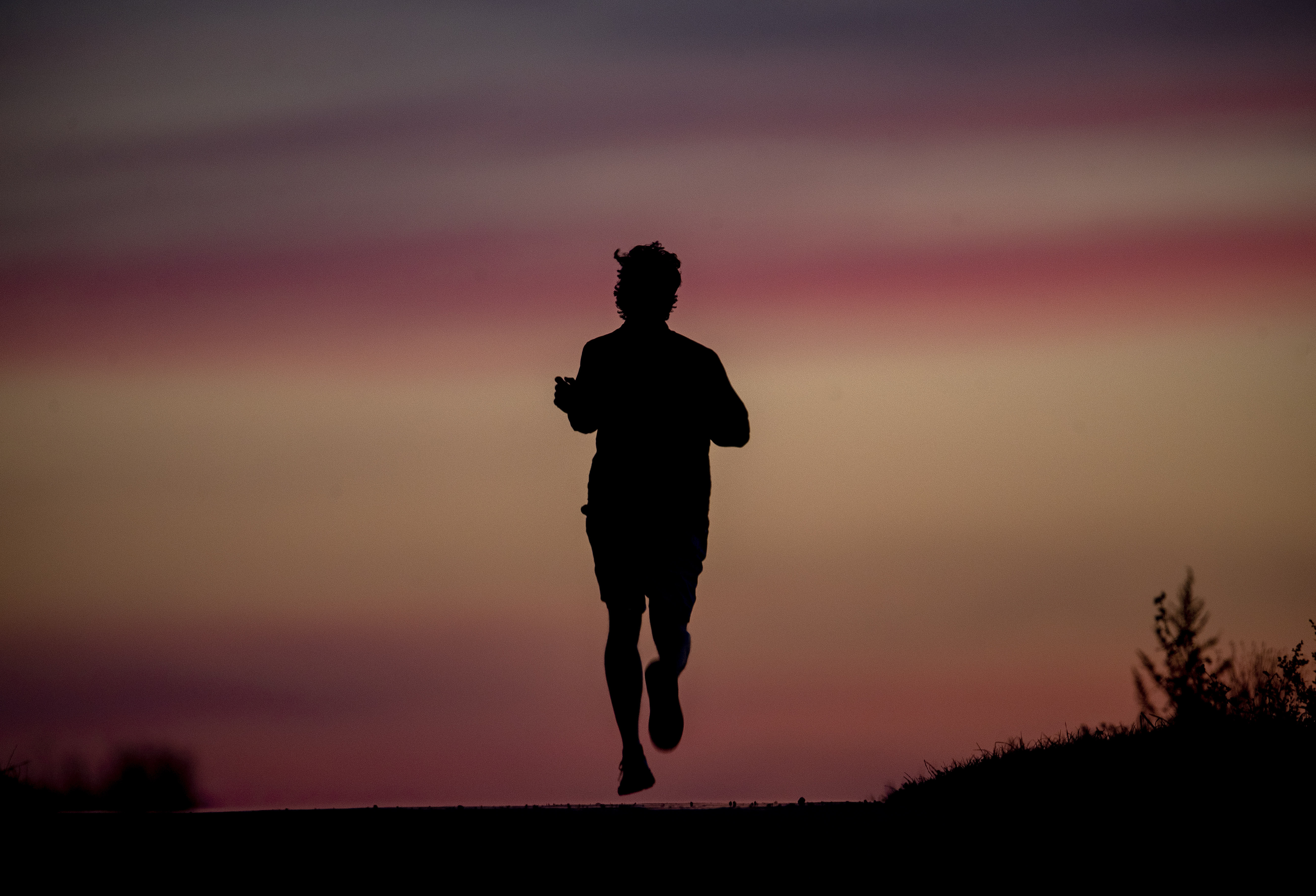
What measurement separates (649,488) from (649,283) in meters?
1.08

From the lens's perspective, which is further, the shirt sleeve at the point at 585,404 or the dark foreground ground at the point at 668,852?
the shirt sleeve at the point at 585,404

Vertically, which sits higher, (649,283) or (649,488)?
(649,283)

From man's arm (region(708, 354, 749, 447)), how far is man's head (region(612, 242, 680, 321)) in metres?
Answer: 0.40

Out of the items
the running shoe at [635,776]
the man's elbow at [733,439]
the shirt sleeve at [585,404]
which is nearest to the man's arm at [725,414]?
the man's elbow at [733,439]

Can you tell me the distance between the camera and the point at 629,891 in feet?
17.1

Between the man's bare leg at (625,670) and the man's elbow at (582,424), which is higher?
the man's elbow at (582,424)

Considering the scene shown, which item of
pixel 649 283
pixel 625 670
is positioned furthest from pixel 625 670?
pixel 649 283

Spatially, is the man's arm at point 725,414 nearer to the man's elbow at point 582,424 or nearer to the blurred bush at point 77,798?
the man's elbow at point 582,424

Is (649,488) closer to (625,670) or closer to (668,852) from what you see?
(625,670)

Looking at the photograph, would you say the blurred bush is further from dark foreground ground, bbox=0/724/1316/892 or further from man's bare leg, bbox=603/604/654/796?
man's bare leg, bbox=603/604/654/796

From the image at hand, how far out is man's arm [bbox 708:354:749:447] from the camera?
320 inches

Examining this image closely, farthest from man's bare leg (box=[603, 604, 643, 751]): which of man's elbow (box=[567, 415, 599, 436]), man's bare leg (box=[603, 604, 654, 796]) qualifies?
man's elbow (box=[567, 415, 599, 436])

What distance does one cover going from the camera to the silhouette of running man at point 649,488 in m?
8.01

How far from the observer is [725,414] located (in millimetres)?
8148
